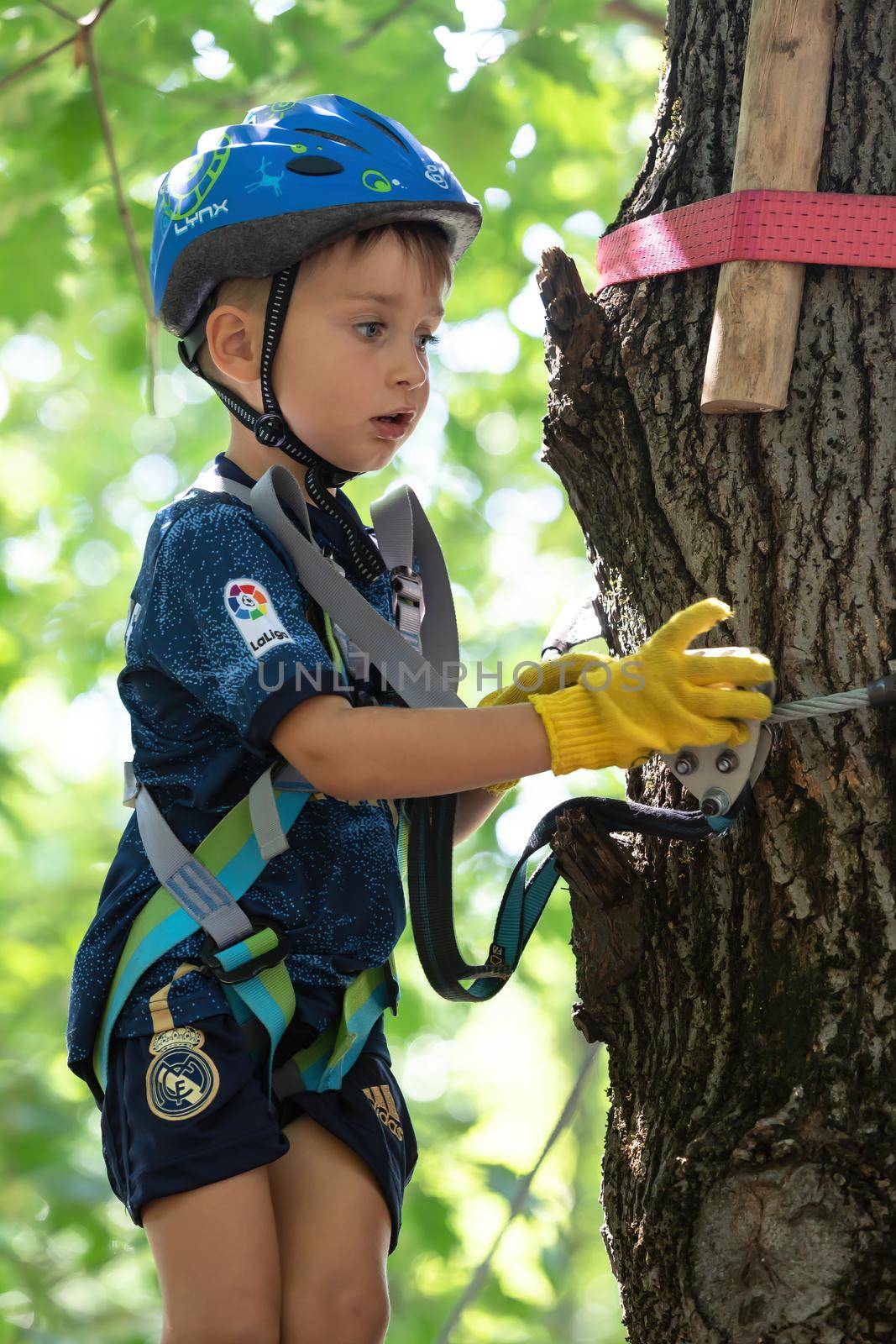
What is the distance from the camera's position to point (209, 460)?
7.44 m

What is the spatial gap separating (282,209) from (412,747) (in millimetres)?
936

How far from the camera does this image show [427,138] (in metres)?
4.36

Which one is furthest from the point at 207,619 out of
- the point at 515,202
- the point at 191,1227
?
the point at 515,202

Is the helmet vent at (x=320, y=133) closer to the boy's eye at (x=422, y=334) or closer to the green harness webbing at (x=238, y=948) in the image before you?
the boy's eye at (x=422, y=334)

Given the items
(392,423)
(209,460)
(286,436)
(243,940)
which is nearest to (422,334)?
(392,423)

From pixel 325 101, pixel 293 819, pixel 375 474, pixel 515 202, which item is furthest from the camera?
pixel 375 474

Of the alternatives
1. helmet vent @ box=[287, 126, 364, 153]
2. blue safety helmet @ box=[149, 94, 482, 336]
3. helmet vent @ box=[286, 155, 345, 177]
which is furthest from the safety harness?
helmet vent @ box=[287, 126, 364, 153]

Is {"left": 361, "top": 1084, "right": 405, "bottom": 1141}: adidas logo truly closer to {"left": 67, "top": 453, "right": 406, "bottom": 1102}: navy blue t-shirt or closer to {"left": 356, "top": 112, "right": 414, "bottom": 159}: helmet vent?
{"left": 67, "top": 453, "right": 406, "bottom": 1102}: navy blue t-shirt

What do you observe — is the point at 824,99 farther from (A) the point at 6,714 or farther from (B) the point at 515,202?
(A) the point at 6,714

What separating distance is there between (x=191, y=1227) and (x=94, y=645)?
601 centimetres

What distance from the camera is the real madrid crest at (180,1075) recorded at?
5.93 feet

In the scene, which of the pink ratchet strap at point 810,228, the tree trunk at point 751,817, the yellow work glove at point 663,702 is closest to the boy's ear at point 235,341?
the tree trunk at point 751,817

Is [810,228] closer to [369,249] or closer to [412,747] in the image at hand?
A: [369,249]

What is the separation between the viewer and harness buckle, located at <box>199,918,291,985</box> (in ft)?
6.01
